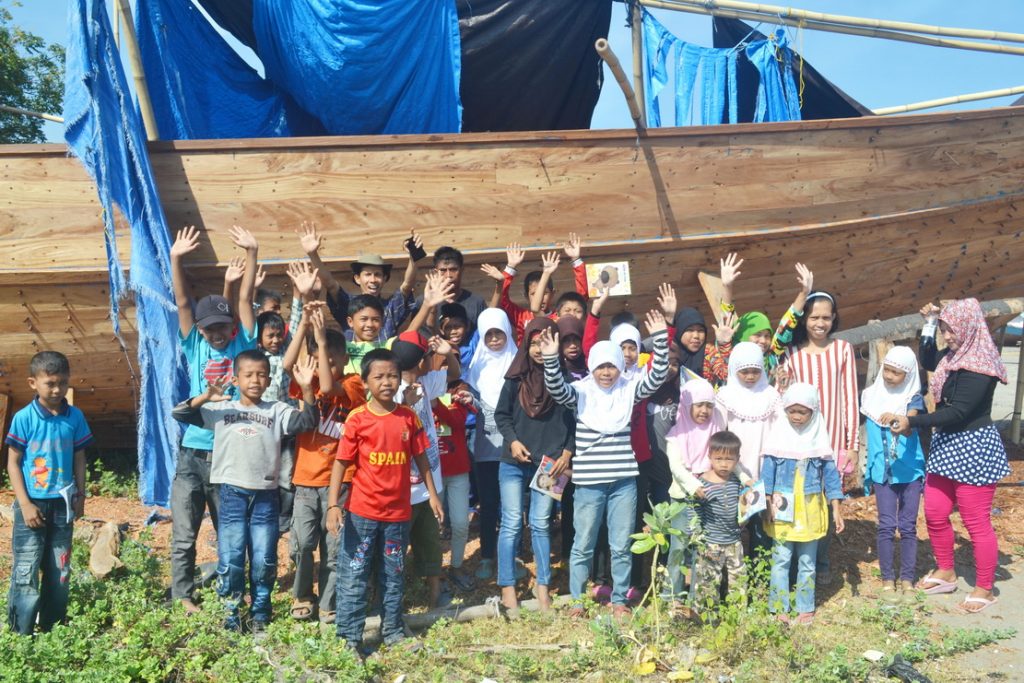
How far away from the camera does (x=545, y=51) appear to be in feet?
20.9

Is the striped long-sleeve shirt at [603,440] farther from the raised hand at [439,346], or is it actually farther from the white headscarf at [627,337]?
the raised hand at [439,346]

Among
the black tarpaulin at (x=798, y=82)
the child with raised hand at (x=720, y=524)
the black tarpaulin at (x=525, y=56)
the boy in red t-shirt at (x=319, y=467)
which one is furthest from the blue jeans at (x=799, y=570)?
the black tarpaulin at (x=798, y=82)

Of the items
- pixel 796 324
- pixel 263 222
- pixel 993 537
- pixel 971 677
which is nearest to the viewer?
pixel 971 677

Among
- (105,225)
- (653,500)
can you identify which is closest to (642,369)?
(653,500)

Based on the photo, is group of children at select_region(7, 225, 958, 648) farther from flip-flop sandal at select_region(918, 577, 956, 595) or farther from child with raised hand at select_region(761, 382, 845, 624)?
flip-flop sandal at select_region(918, 577, 956, 595)

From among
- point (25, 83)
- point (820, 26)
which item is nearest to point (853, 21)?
point (820, 26)

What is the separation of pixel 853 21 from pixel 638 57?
6.48 ft

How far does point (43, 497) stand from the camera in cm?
371

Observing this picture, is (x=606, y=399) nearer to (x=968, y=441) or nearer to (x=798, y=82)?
(x=968, y=441)

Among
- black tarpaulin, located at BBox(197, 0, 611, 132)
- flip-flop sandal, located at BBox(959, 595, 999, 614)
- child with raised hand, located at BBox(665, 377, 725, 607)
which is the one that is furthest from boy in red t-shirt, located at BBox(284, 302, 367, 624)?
flip-flop sandal, located at BBox(959, 595, 999, 614)

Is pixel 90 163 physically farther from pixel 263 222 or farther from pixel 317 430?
pixel 317 430

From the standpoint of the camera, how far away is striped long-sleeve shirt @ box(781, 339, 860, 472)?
462 cm

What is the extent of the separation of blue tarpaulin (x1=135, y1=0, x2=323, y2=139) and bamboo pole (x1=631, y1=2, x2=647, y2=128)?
2.57m

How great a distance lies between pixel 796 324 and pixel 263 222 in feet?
11.5
